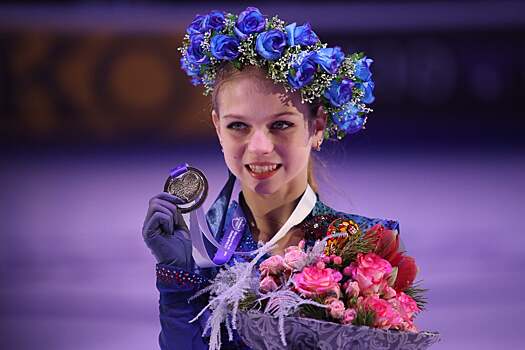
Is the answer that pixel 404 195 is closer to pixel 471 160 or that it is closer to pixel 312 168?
pixel 471 160

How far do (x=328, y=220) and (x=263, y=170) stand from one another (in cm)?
25

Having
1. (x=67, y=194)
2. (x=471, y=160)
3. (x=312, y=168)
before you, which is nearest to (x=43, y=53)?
(x=67, y=194)

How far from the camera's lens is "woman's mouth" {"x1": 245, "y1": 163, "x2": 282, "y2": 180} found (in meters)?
2.60

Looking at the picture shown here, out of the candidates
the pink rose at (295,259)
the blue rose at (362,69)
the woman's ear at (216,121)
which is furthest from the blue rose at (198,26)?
the pink rose at (295,259)

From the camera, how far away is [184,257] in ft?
8.24

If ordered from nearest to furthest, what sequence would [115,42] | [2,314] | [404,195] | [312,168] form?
[312,168] < [2,314] < [404,195] < [115,42]

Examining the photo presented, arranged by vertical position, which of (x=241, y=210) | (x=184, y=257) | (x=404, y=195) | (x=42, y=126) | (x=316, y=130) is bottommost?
(x=184, y=257)

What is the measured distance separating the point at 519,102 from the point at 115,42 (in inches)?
158

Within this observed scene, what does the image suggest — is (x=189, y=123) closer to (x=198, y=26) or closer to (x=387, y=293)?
(x=198, y=26)

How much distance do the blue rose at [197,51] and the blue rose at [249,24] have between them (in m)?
0.12

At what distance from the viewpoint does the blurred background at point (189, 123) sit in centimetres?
653

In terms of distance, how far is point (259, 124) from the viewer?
2.58 meters

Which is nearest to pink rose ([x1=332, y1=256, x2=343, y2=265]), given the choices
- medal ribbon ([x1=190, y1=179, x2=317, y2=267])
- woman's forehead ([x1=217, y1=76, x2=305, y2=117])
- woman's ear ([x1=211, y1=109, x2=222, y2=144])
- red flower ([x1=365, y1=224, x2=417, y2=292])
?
red flower ([x1=365, y1=224, x2=417, y2=292])

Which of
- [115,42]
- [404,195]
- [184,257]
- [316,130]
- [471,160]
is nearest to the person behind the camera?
[184,257]
